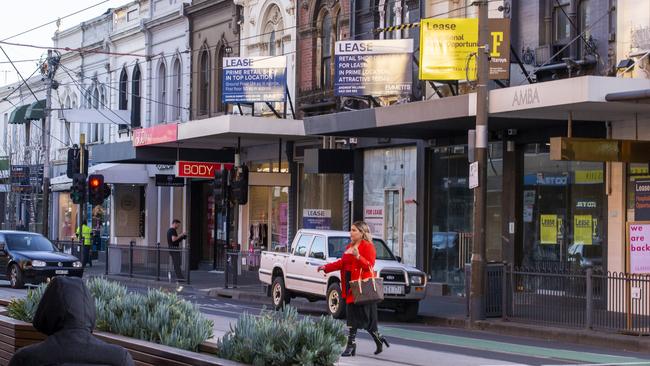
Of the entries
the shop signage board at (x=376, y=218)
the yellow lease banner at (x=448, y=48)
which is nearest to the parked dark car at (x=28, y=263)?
the shop signage board at (x=376, y=218)

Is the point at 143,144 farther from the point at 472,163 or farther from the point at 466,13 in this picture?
the point at 472,163

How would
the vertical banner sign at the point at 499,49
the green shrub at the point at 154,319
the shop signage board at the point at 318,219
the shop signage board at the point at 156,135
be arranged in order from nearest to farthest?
1. the green shrub at the point at 154,319
2. the vertical banner sign at the point at 499,49
3. the shop signage board at the point at 318,219
4. the shop signage board at the point at 156,135

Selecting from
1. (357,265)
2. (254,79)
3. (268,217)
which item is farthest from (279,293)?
(268,217)

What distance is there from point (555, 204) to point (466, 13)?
5.89m

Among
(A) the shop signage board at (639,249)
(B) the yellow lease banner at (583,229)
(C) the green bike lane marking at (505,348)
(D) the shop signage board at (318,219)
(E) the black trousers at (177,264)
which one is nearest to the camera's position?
(C) the green bike lane marking at (505,348)

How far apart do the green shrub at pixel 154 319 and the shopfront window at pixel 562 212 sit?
14.7 m

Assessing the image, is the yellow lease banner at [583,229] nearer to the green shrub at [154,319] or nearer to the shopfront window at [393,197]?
the shopfront window at [393,197]

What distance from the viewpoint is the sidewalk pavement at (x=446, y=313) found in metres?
19.1

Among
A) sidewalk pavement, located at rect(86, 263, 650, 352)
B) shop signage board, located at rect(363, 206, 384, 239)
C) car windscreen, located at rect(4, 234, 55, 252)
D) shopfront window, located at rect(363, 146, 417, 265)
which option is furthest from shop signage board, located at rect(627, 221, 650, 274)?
car windscreen, located at rect(4, 234, 55, 252)

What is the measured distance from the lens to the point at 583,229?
24781 millimetres

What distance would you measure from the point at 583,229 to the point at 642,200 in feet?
7.22

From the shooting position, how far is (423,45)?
83.8ft

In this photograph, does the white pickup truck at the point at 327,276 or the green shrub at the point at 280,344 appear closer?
the green shrub at the point at 280,344

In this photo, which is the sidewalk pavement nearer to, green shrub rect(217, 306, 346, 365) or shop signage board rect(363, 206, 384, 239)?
shop signage board rect(363, 206, 384, 239)
